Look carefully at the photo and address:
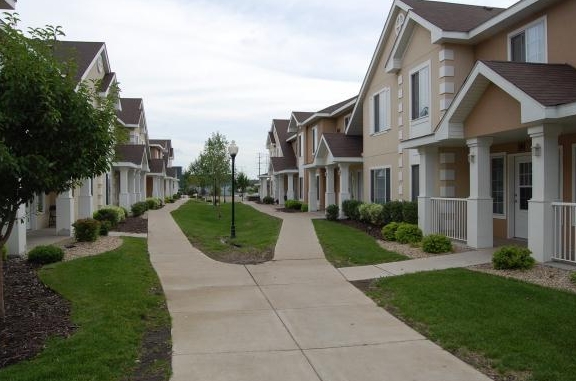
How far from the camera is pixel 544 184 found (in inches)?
391

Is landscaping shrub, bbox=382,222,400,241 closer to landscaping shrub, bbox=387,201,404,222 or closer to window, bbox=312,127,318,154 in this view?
landscaping shrub, bbox=387,201,404,222

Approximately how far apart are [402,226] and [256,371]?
1013cm

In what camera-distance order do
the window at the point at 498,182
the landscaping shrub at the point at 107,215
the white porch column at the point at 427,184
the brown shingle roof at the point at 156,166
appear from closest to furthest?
the window at the point at 498,182
the white porch column at the point at 427,184
the landscaping shrub at the point at 107,215
the brown shingle roof at the point at 156,166

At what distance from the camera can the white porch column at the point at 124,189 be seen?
2739cm

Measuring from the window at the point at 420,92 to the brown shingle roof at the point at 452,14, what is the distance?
1.48 metres

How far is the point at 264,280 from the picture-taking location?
988 centimetres

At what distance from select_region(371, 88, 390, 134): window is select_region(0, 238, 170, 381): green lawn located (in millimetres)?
11564

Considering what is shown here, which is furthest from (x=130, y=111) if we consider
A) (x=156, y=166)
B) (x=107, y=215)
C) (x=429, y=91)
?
(x=429, y=91)

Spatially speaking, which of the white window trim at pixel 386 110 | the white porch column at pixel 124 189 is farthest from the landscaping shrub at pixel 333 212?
the white porch column at pixel 124 189

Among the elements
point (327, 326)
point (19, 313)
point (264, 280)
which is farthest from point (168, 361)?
point (264, 280)

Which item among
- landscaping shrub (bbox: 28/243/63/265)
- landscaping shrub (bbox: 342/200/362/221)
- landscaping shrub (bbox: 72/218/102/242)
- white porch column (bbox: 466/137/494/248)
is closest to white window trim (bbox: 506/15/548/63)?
white porch column (bbox: 466/137/494/248)

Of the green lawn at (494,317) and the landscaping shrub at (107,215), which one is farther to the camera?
the landscaping shrub at (107,215)

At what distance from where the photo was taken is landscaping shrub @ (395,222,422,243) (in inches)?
555

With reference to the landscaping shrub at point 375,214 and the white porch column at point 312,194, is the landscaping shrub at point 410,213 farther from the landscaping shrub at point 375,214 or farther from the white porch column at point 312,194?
the white porch column at point 312,194
